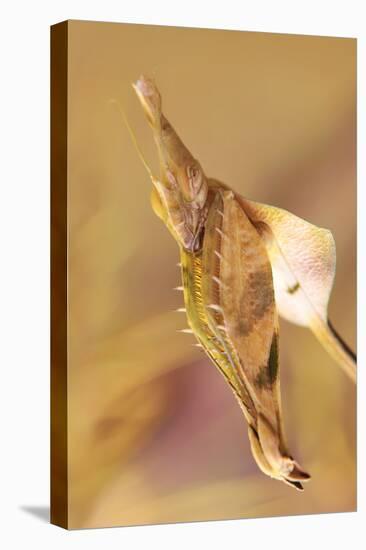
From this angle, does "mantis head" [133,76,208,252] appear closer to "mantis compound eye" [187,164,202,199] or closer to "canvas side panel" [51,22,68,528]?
"mantis compound eye" [187,164,202,199]

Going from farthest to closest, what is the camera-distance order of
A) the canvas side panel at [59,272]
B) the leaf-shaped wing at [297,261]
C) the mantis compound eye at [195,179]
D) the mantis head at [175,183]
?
the leaf-shaped wing at [297,261] < the mantis compound eye at [195,179] < the mantis head at [175,183] < the canvas side panel at [59,272]

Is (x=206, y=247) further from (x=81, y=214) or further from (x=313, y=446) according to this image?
(x=313, y=446)

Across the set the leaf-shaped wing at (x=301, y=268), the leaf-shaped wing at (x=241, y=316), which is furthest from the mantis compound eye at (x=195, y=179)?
the leaf-shaped wing at (x=301, y=268)

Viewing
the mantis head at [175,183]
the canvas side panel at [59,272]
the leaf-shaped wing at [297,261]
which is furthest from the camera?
the leaf-shaped wing at [297,261]

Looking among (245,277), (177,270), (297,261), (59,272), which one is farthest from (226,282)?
(59,272)

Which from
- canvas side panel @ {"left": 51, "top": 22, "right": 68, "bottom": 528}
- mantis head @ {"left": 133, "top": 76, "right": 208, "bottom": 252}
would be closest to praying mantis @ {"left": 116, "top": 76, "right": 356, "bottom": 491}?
mantis head @ {"left": 133, "top": 76, "right": 208, "bottom": 252}

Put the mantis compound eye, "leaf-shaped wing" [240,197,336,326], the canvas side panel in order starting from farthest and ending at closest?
"leaf-shaped wing" [240,197,336,326] → the mantis compound eye → the canvas side panel

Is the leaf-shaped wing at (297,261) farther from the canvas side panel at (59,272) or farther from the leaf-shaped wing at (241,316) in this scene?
the canvas side panel at (59,272)
